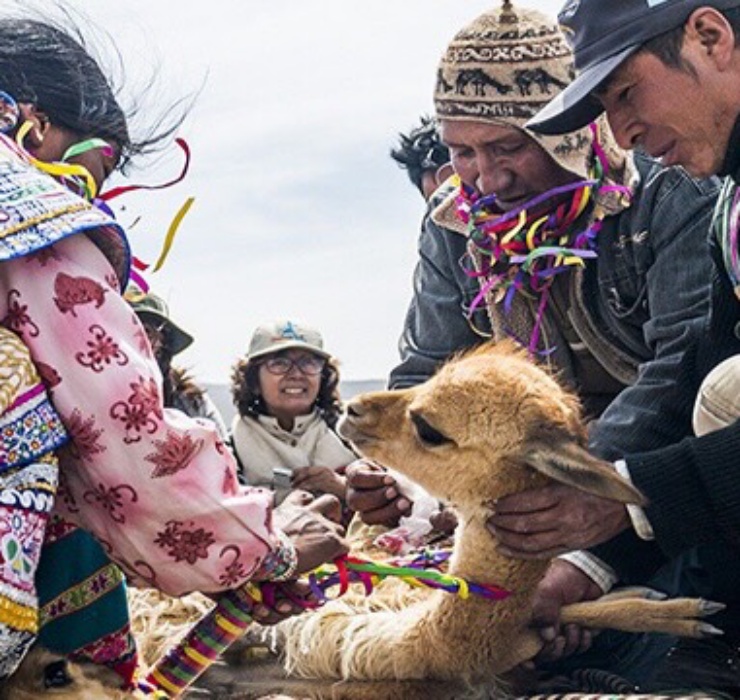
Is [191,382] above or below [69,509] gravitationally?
below

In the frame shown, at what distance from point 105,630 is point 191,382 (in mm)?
4390

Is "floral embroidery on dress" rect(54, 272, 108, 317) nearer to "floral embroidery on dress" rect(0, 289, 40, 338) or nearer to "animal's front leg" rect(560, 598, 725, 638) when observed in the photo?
"floral embroidery on dress" rect(0, 289, 40, 338)

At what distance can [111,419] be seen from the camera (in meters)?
2.76

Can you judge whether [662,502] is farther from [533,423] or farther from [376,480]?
[376,480]

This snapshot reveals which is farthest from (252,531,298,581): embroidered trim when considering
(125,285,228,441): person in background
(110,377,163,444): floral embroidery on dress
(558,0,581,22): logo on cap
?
(125,285,228,441): person in background

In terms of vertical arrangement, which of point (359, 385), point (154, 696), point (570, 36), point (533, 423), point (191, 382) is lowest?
point (359, 385)

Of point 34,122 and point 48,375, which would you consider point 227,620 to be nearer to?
point 48,375

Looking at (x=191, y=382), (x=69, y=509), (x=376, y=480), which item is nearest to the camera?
(x=69, y=509)

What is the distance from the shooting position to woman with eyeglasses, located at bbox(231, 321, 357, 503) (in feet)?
23.9

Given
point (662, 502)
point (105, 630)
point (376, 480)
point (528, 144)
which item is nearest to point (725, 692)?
point (662, 502)

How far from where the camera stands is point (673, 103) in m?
3.78

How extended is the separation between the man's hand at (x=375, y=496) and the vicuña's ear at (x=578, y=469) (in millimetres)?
1063

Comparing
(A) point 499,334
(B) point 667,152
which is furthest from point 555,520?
(A) point 499,334

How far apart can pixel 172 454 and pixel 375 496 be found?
1.96 meters
